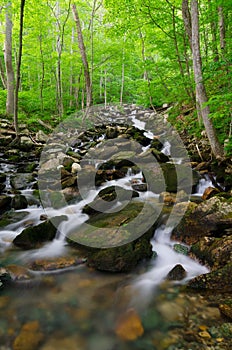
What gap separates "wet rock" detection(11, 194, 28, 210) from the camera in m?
6.41

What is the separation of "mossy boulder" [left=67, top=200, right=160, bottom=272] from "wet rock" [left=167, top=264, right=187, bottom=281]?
552 millimetres

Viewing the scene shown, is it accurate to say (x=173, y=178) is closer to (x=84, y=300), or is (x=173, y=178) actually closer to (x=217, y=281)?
(x=217, y=281)

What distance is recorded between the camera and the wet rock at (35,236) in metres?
4.84

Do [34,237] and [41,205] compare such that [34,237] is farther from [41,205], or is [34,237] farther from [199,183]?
[199,183]

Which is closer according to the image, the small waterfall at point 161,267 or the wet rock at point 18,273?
the small waterfall at point 161,267

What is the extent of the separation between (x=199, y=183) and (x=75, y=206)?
3.48 m

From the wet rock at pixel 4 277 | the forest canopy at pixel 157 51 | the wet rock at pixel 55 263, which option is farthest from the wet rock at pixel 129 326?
the forest canopy at pixel 157 51

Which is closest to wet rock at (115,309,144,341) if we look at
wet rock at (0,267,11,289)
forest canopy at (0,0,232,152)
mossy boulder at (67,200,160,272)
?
mossy boulder at (67,200,160,272)

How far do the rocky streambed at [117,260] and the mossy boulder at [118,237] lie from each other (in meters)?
0.02

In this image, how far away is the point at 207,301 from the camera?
3.09 m

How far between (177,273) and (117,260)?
3.13ft

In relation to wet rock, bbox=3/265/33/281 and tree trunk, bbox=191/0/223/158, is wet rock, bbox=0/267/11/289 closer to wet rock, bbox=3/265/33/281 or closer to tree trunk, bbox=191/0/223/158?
→ wet rock, bbox=3/265/33/281

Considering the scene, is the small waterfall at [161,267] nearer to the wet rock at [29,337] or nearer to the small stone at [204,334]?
the small stone at [204,334]

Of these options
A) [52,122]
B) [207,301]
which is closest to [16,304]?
[207,301]
